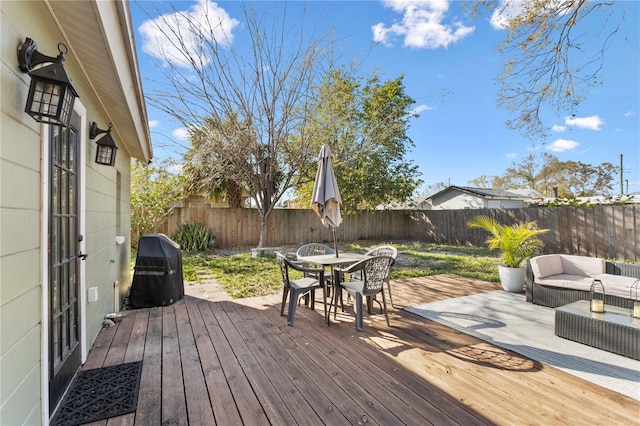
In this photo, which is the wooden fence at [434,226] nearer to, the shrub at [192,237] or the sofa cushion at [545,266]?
the shrub at [192,237]

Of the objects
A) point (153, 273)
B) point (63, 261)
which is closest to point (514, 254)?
point (153, 273)

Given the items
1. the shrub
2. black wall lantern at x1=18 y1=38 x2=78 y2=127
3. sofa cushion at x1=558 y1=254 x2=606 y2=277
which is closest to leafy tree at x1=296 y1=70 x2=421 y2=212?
the shrub

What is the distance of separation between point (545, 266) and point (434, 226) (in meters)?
9.83

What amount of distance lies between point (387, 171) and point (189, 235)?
830 cm

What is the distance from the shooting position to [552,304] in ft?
14.1

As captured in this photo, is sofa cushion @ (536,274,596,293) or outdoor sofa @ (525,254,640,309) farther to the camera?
sofa cushion @ (536,274,596,293)

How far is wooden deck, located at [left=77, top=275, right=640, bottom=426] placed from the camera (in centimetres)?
205

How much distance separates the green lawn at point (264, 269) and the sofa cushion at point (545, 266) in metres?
1.51

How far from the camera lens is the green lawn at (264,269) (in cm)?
574

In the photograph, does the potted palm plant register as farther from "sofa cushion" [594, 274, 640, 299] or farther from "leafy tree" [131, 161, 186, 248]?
"leafy tree" [131, 161, 186, 248]

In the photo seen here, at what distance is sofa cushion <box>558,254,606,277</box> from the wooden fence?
5504mm

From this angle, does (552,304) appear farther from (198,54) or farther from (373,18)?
(198,54)

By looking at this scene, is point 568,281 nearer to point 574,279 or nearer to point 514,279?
point 574,279

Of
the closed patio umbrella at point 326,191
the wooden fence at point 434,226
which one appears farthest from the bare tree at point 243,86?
the closed patio umbrella at point 326,191
